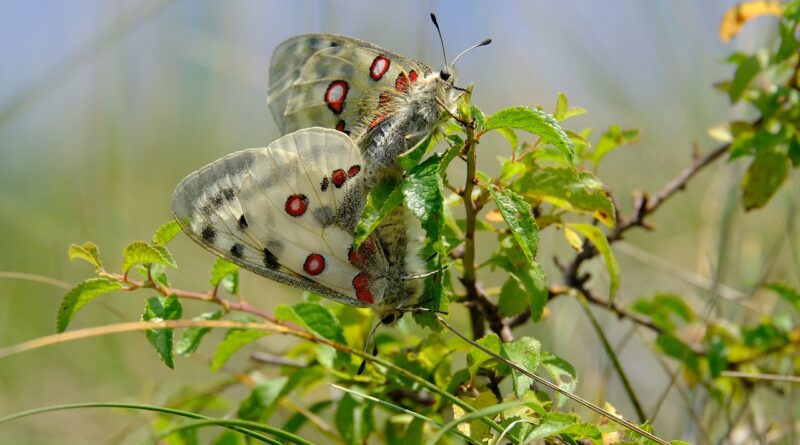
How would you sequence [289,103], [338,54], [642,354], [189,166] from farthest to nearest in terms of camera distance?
[189,166], [642,354], [289,103], [338,54]

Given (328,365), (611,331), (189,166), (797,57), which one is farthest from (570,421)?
(189,166)

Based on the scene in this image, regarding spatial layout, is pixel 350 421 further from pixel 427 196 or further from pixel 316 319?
pixel 427 196

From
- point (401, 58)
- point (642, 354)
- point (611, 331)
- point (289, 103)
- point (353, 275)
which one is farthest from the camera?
point (642, 354)

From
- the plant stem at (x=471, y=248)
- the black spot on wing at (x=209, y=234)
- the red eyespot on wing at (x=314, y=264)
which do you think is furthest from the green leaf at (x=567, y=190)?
the black spot on wing at (x=209, y=234)

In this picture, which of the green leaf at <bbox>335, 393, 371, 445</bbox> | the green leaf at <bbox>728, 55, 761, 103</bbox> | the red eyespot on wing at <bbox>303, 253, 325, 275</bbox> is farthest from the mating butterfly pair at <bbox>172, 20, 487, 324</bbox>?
the green leaf at <bbox>728, 55, 761, 103</bbox>

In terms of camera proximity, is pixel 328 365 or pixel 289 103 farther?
pixel 289 103

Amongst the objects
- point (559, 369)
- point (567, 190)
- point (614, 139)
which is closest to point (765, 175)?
point (614, 139)

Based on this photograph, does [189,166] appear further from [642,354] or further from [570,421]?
[570,421]

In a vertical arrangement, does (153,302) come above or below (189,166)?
below
